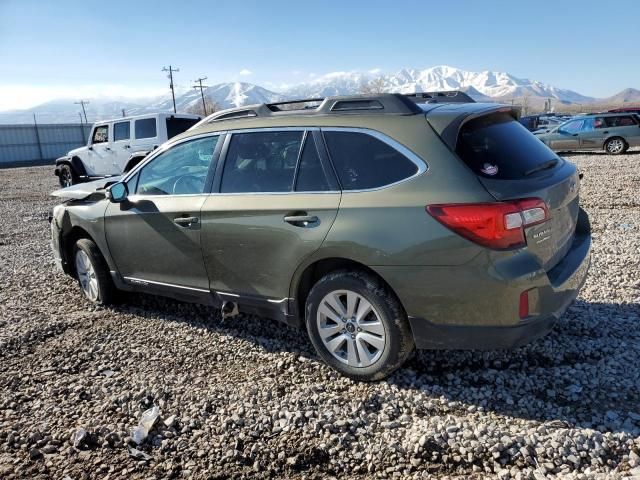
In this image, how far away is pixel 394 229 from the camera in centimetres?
288

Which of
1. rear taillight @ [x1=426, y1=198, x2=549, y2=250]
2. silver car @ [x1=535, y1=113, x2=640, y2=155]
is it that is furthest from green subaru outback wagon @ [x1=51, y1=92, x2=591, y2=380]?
silver car @ [x1=535, y1=113, x2=640, y2=155]

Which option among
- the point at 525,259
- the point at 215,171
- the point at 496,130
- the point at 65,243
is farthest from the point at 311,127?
the point at 65,243

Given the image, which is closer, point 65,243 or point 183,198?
point 183,198

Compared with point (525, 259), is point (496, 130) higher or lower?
higher

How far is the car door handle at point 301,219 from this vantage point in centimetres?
319

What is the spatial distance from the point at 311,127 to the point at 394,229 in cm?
100

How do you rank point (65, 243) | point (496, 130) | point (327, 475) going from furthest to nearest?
1. point (65, 243)
2. point (496, 130)
3. point (327, 475)

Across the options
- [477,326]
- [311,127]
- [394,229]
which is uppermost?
[311,127]

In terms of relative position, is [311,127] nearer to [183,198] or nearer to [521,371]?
[183,198]

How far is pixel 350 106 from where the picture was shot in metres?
3.36

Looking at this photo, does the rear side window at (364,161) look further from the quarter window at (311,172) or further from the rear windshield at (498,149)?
the rear windshield at (498,149)

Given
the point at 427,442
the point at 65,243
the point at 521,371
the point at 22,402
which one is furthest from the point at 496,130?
the point at 65,243

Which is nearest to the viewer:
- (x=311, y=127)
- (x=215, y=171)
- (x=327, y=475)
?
(x=327, y=475)

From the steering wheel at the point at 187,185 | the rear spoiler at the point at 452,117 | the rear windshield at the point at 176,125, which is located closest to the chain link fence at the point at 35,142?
the rear windshield at the point at 176,125
